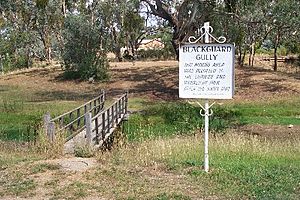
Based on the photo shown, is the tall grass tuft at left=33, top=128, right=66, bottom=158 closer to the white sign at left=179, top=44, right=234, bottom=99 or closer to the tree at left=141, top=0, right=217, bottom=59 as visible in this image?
the white sign at left=179, top=44, right=234, bottom=99

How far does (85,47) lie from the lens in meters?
36.9

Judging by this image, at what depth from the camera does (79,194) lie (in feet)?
24.8

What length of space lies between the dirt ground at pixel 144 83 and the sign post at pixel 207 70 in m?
20.1

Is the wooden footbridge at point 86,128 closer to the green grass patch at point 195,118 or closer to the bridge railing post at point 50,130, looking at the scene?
the bridge railing post at point 50,130

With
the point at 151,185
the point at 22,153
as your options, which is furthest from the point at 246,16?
the point at 151,185

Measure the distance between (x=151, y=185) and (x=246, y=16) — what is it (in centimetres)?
2336

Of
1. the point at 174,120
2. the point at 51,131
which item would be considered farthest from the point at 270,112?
the point at 51,131

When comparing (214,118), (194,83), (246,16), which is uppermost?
(246,16)

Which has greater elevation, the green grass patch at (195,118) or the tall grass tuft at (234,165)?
the tall grass tuft at (234,165)

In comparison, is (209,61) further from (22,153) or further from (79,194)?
(22,153)

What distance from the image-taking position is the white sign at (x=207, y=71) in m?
8.95

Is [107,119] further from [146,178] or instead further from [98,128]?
[146,178]

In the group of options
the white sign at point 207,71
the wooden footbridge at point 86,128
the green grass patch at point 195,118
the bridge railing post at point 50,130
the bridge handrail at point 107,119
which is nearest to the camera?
the white sign at point 207,71

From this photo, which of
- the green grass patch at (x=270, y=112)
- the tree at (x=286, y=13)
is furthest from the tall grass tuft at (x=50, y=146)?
the tree at (x=286, y=13)
